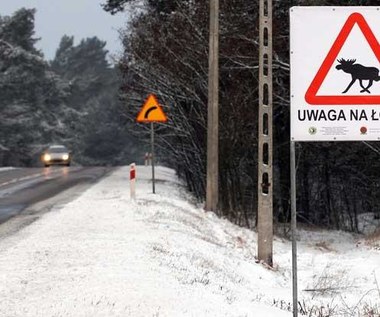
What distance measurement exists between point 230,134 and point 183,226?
607cm

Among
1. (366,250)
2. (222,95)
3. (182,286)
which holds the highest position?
(222,95)

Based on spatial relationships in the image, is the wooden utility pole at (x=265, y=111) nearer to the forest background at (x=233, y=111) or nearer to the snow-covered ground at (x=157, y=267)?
the snow-covered ground at (x=157, y=267)

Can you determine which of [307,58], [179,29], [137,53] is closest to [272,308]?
[307,58]

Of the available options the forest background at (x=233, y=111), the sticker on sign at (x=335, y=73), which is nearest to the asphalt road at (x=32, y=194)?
the forest background at (x=233, y=111)

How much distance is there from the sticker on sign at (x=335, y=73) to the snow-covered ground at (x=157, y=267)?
2111 mm

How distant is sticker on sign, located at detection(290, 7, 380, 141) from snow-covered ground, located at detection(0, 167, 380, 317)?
2.11 metres

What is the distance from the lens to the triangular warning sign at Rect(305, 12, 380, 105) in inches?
221

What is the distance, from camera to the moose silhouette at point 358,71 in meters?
5.59

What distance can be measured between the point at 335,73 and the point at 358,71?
0.19 m

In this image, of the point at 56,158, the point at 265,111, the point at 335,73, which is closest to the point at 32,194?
the point at 265,111

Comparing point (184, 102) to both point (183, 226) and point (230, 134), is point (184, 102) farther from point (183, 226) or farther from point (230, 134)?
point (183, 226)

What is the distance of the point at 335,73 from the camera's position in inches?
222

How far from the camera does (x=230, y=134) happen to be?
18688 mm

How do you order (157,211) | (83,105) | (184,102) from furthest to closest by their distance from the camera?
(83,105)
(184,102)
(157,211)
